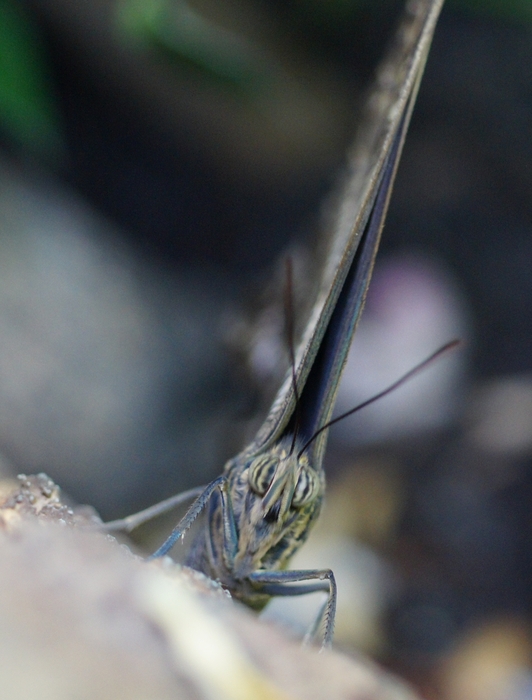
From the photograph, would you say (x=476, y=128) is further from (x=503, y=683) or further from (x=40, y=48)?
(x=503, y=683)

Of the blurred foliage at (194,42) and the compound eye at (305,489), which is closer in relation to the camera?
the compound eye at (305,489)

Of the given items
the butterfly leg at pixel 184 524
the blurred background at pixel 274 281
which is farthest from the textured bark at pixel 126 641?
the blurred background at pixel 274 281

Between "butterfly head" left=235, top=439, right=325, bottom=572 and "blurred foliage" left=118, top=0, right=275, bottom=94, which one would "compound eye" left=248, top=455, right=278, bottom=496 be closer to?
"butterfly head" left=235, top=439, right=325, bottom=572

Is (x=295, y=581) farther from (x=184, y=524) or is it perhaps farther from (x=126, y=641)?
(x=126, y=641)

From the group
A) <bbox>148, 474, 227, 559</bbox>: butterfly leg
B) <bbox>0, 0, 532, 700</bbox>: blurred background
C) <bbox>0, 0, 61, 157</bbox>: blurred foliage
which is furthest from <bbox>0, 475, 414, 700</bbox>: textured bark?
<bbox>0, 0, 61, 157</bbox>: blurred foliage

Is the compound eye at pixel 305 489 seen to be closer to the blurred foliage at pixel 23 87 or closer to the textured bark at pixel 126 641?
the textured bark at pixel 126 641

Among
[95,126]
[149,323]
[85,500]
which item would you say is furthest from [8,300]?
[95,126]
